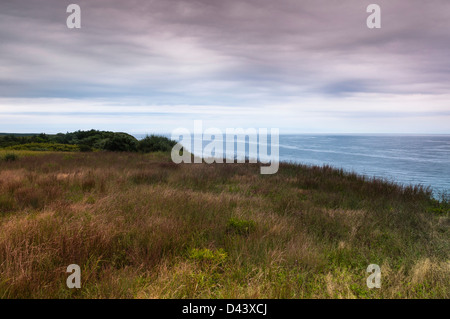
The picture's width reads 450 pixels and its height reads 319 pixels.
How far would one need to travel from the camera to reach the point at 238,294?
2982mm

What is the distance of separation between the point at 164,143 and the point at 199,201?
22651 mm

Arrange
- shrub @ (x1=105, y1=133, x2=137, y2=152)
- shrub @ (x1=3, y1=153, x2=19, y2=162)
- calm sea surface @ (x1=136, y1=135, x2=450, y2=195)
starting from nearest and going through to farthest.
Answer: shrub @ (x1=3, y1=153, x2=19, y2=162), calm sea surface @ (x1=136, y1=135, x2=450, y2=195), shrub @ (x1=105, y1=133, x2=137, y2=152)

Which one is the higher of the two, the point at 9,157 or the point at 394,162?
the point at 9,157

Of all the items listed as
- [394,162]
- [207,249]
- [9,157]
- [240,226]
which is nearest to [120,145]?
[9,157]

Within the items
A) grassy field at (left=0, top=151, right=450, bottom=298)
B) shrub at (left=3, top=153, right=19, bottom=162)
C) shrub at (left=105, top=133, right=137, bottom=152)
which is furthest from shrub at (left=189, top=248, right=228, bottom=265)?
shrub at (left=105, top=133, right=137, bottom=152)

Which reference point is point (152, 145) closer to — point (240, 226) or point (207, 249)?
point (240, 226)

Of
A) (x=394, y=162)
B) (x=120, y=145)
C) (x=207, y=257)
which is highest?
(x=120, y=145)

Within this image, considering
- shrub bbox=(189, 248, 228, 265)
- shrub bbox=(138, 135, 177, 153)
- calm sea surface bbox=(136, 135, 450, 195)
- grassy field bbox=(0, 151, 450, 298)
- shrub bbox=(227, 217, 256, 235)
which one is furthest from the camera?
shrub bbox=(138, 135, 177, 153)

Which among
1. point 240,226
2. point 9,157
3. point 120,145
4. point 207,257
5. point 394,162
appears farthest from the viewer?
point 394,162

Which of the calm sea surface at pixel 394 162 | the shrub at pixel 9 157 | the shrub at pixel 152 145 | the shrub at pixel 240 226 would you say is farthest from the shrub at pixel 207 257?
the shrub at pixel 152 145

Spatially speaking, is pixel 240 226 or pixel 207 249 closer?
pixel 207 249

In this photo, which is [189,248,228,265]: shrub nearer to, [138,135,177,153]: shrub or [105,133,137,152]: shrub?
[138,135,177,153]: shrub

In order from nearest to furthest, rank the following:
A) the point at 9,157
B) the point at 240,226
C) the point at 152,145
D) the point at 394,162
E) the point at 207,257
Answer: the point at 207,257 → the point at 240,226 → the point at 9,157 → the point at 152,145 → the point at 394,162
